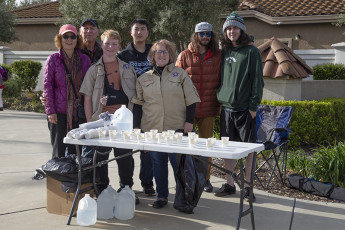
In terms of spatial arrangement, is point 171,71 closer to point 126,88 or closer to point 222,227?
point 126,88

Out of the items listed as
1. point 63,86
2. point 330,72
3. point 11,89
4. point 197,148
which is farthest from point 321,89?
point 11,89

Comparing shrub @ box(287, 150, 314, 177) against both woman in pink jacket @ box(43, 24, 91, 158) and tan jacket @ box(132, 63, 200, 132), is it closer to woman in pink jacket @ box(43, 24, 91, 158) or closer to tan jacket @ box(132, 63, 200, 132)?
tan jacket @ box(132, 63, 200, 132)

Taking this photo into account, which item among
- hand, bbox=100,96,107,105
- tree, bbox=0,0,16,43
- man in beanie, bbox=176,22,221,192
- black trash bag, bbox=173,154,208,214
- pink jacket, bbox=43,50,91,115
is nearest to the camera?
black trash bag, bbox=173,154,208,214

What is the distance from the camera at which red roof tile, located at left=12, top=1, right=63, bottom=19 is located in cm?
2270

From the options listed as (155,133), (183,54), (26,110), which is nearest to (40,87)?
(26,110)

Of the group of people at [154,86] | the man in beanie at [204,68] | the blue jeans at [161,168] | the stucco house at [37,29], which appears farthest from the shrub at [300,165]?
the stucco house at [37,29]

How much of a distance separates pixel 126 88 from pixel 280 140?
7.71ft

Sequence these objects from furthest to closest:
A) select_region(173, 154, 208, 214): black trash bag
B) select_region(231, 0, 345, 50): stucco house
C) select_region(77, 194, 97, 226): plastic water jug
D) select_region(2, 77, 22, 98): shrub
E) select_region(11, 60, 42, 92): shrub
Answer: select_region(231, 0, 345, 50): stucco house
select_region(11, 60, 42, 92): shrub
select_region(2, 77, 22, 98): shrub
select_region(173, 154, 208, 214): black trash bag
select_region(77, 194, 97, 226): plastic water jug

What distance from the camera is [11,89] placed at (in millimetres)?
15594

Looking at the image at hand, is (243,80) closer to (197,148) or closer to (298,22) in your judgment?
(197,148)

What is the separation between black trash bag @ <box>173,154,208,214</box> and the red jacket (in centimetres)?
90

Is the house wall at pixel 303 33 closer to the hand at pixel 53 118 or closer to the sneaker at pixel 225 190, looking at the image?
the sneaker at pixel 225 190

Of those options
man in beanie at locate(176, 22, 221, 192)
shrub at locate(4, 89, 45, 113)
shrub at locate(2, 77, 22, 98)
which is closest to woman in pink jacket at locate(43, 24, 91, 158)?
man in beanie at locate(176, 22, 221, 192)

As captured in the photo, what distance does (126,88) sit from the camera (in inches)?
208
